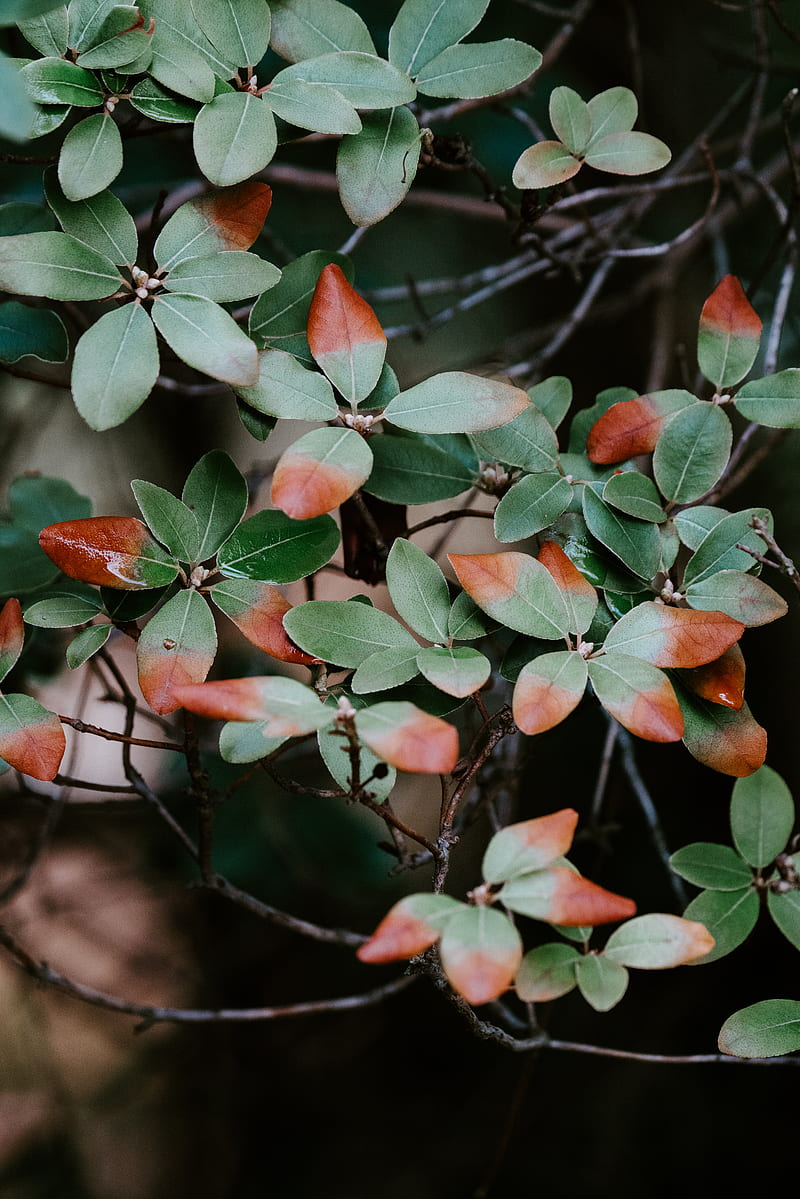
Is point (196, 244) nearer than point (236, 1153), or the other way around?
point (196, 244)

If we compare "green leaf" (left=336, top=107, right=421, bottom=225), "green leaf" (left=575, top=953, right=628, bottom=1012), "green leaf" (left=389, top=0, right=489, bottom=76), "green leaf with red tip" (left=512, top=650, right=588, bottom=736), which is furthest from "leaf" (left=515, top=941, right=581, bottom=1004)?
"green leaf" (left=389, top=0, right=489, bottom=76)

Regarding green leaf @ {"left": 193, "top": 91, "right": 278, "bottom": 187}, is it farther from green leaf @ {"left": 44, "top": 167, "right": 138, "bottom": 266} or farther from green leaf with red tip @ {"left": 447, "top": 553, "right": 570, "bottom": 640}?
green leaf with red tip @ {"left": 447, "top": 553, "right": 570, "bottom": 640}

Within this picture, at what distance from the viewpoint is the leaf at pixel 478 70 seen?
0.61 m

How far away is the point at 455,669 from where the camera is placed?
52 cm

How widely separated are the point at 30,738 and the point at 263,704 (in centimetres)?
20

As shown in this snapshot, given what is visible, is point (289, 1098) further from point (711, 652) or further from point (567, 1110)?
point (711, 652)

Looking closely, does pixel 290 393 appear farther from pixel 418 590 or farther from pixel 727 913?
pixel 727 913

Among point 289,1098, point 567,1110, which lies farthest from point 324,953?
point 567,1110

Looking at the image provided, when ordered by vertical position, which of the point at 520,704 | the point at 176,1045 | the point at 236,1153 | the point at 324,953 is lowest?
the point at 236,1153

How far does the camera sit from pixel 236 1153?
5.69ft

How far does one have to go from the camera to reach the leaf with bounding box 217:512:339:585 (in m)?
0.61

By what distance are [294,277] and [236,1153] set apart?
5.67 feet

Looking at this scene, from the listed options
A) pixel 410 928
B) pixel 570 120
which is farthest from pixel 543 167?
pixel 410 928

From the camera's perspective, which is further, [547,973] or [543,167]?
[543,167]
